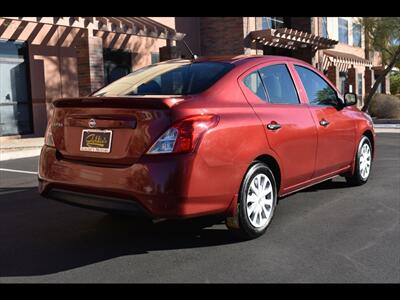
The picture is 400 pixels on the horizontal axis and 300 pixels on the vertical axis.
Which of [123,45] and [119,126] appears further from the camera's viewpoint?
[123,45]

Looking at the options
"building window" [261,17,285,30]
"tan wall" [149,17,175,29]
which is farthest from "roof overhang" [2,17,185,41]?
"building window" [261,17,285,30]

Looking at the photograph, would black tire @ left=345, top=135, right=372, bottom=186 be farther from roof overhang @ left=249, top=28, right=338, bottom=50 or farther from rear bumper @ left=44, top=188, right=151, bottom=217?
roof overhang @ left=249, top=28, right=338, bottom=50

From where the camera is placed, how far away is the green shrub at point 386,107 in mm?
24281

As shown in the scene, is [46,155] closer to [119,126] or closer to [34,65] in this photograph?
[119,126]

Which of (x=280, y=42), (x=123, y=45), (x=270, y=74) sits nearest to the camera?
(x=270, y=74)

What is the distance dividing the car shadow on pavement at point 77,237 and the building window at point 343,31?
89.4ft

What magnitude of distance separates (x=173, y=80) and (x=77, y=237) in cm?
174

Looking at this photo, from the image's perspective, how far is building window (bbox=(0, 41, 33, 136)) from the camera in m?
14.1

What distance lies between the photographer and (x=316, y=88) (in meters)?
6.01

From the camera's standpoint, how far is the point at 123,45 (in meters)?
17.2

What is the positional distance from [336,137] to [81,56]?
9831mm

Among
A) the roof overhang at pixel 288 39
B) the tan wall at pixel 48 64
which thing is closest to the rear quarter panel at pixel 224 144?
the tan wall at pixel 48 64

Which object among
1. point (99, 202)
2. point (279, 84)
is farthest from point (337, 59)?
point (99, 202)
